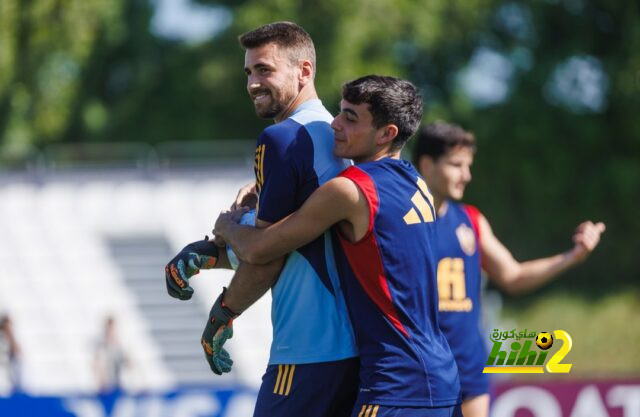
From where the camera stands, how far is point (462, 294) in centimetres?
724

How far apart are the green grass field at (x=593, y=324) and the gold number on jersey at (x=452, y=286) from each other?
1726 cm

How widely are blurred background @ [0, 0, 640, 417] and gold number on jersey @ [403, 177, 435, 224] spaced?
1543 centimetres

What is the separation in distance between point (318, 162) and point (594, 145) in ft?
76.5

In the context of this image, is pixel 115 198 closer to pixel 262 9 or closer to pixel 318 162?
pixel 262 9

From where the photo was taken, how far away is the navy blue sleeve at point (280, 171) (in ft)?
15.8

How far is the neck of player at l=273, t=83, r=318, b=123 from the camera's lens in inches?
201

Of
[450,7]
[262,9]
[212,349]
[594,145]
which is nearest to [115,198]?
[262,9]

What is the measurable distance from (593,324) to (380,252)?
70.8 ft

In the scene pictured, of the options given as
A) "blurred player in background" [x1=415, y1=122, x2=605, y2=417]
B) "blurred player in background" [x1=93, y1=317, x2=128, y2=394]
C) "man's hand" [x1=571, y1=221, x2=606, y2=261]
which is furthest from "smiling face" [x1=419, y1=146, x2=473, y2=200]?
"blurred player in background" [x1=93, y1=317, x2=128, y2=394]

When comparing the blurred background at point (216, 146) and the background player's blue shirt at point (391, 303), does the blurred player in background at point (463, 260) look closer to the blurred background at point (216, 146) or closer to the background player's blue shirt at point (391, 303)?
the background player's blue shirt at point (391, 303)

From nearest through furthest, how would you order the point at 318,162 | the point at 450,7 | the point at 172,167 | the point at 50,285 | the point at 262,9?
the point at 318,162
the point at 50,285
the point at 172,167
the point at 262,9
the point at 450,7

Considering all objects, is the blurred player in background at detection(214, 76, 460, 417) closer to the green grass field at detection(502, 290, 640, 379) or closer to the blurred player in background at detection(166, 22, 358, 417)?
the blurred player in background at detection(166, 22, 358, 417)

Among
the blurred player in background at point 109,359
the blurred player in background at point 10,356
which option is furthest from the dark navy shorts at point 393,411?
the blurred player in background at point 109,359

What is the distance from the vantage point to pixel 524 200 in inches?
1099
